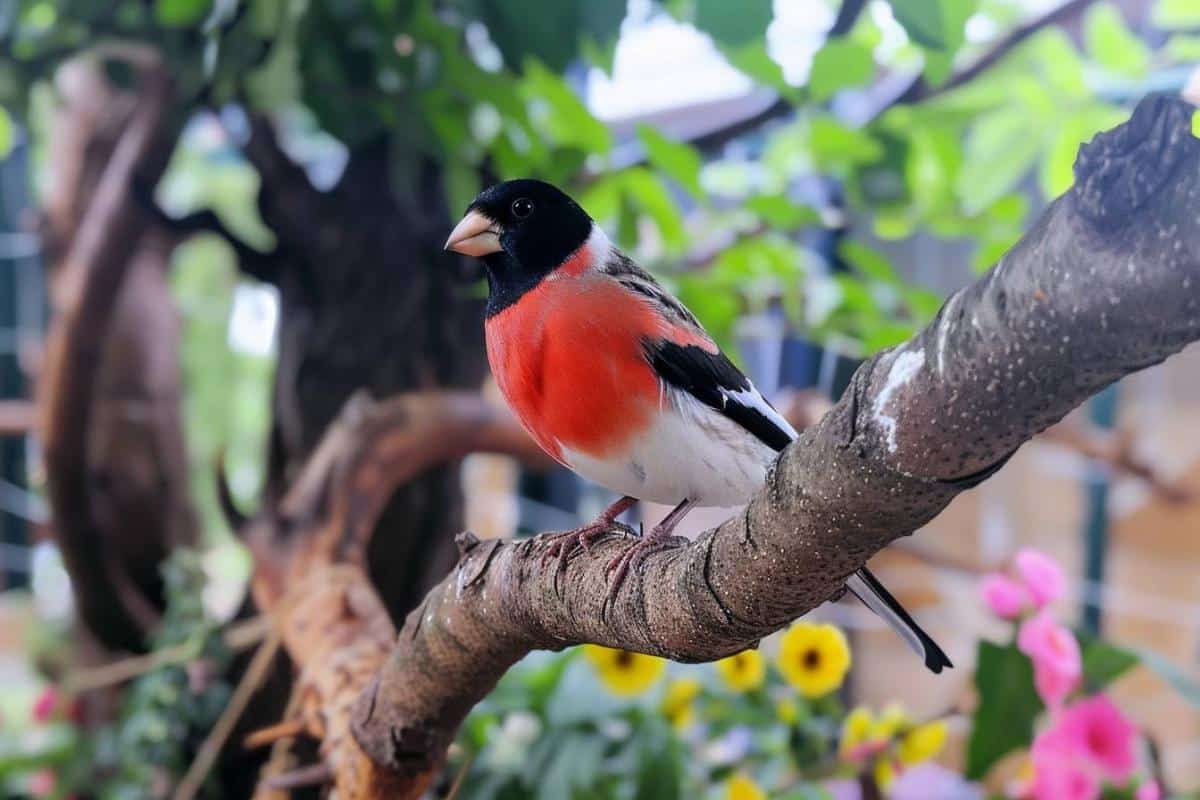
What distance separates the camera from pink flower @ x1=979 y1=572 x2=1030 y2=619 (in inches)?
30.6

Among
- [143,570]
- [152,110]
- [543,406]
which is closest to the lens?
[543,406]

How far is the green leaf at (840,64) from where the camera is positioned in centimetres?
70

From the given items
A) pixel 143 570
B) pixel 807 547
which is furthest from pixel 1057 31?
pixel 143 570

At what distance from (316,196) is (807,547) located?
83cm

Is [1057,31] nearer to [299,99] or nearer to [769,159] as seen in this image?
[769,159]

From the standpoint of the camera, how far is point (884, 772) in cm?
87

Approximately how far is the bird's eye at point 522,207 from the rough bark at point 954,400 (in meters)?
0.17

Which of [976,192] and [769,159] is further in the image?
[769,159]

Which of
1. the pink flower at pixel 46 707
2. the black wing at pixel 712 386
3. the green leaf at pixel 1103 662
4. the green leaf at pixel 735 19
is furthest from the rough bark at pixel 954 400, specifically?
the pink flower at pixel 46 707

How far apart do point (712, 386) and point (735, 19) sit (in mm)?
202

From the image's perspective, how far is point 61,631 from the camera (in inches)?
55.9

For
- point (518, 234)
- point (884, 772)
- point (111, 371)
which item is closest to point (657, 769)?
point (884, 772)

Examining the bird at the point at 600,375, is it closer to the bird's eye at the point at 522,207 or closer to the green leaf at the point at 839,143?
the bird's eye at the point at 522,207

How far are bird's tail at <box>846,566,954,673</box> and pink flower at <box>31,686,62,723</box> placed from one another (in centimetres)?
114
